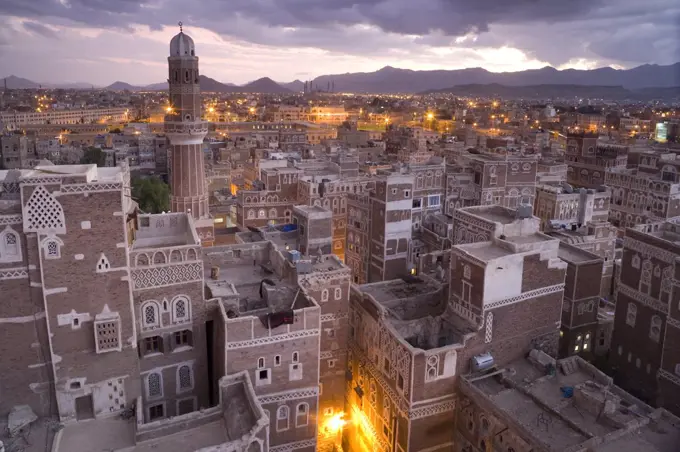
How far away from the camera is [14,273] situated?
2412cm

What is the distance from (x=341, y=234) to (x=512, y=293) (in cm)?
3099

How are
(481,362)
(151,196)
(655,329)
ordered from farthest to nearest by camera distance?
(151,196) → (655,329) → (481,362)

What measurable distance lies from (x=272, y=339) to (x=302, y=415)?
193 inches

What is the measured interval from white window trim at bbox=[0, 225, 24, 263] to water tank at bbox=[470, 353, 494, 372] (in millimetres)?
22450

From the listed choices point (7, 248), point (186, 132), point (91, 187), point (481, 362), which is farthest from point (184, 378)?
point (186, 132)

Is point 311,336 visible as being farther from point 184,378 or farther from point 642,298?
point 642,298

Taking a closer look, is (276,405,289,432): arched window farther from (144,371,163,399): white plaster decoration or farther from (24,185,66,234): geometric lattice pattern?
(24,185,66,234): geometric lattice pattern

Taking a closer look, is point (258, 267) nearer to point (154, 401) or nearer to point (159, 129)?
point (154, 401)

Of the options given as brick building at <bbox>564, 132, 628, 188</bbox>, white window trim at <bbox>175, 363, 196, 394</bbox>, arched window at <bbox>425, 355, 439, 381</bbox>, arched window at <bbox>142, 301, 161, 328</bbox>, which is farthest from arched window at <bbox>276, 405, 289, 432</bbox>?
brick building at <bbox>564, 132, 628, 188</bbox>

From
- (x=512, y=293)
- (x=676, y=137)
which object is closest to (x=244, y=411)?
(x=512, y=293)

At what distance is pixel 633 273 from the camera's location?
35656mm

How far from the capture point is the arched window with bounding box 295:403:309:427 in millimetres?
29469

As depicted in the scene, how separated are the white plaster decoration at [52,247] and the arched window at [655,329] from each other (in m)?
33.5

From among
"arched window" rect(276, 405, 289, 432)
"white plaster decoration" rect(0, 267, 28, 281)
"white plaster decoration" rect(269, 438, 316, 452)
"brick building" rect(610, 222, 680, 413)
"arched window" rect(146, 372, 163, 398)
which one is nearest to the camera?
"white plaster decoration" rect(0, 267, 28, 281)
